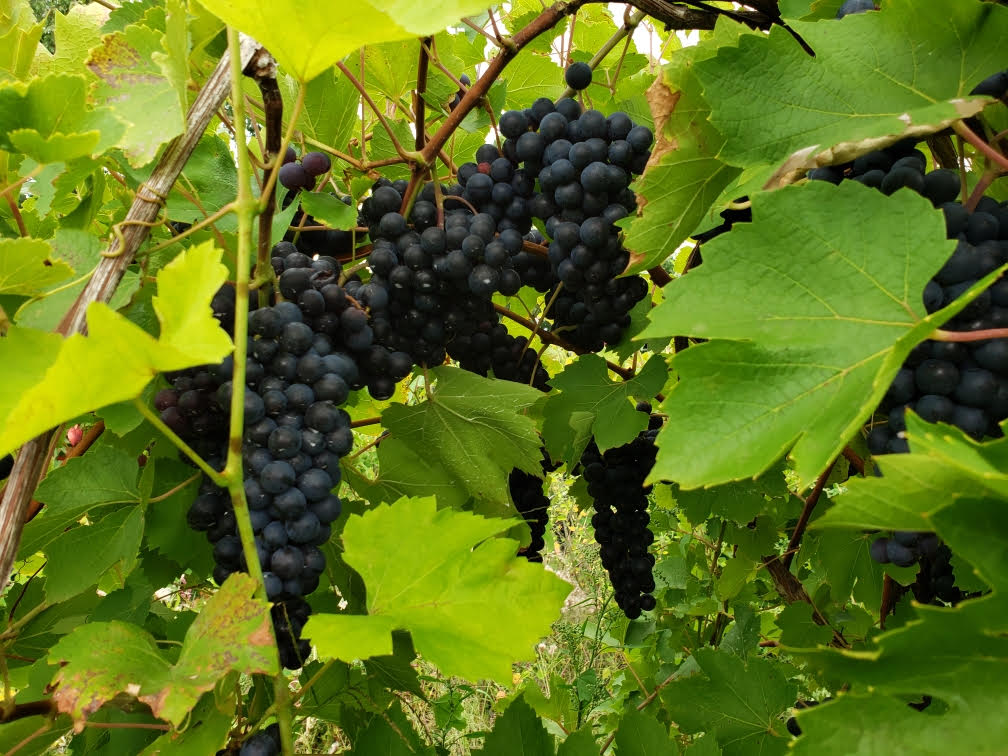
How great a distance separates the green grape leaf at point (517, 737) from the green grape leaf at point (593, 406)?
52cm

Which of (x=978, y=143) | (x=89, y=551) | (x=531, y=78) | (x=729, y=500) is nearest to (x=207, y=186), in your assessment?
(x=89, y=551)

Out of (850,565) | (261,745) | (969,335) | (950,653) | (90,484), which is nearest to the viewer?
(950,653)

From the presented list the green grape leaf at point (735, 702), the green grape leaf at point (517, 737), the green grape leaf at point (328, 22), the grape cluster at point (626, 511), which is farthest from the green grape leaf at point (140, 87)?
the green grape leaf at point (735, 702)

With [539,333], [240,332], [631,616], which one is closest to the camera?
[240,332]

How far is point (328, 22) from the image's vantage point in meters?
0.76

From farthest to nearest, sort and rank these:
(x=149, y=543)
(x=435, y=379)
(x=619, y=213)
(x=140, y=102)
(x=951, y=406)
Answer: (x=435, y=379) < (x=149, y=543) < (x=619, y=213) < (x=140, y=102) < (x=951, y=406)

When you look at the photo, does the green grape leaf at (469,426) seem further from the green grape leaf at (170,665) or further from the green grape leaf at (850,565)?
the green grape leaf at (850,565)

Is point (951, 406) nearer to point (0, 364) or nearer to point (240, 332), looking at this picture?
point (240, 332)

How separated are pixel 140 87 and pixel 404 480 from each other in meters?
0.74

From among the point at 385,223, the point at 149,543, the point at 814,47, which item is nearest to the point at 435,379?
the point at 385,223

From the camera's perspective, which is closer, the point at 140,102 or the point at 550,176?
the point at 140,102

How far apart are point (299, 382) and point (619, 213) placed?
536 mm

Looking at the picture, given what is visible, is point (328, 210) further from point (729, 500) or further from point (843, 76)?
point (729, 500)

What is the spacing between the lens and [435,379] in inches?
53.1
